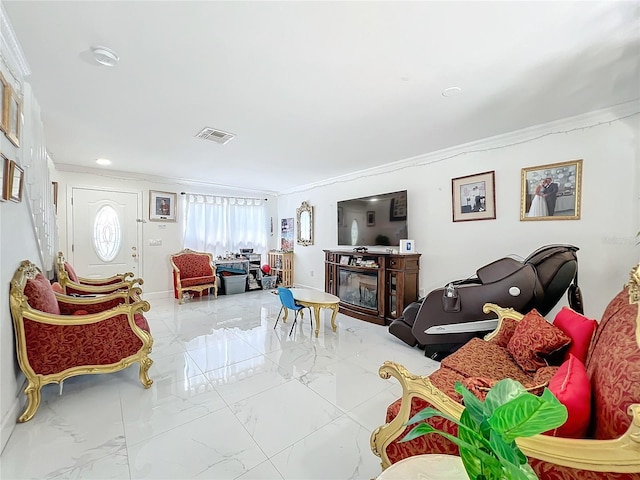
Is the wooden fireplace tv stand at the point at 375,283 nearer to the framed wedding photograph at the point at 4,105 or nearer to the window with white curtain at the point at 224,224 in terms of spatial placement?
the window with white curtain at the point at 224,224

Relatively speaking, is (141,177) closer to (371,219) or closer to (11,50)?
(11,50)

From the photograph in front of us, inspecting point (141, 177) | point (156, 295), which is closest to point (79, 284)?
point (156, 295)

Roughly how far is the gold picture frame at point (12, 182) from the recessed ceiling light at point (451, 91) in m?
3.11

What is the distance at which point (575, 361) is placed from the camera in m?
1.21

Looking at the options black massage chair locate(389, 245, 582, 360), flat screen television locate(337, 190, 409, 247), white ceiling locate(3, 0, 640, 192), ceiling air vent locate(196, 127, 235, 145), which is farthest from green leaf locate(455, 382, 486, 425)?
flat screen television locate(337, 190, 409, 247)

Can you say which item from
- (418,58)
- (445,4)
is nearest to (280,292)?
(418,58)

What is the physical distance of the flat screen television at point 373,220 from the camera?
416 centimetres

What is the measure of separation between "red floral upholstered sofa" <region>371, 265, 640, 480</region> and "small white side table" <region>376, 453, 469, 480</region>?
0.49 ft

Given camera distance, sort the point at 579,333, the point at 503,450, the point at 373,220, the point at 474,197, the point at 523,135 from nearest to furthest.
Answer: the point at 503,450, the point at 579,333, the point at 523,135, the point at 474,197, the point at 373,220

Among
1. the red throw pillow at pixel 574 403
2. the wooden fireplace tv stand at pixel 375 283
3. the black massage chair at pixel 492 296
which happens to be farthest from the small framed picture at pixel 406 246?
the red throw pillow at pixel 574 403

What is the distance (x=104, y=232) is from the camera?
5.01 m

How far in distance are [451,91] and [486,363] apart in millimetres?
2091

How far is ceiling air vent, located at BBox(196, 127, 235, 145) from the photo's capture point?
307 centimetres

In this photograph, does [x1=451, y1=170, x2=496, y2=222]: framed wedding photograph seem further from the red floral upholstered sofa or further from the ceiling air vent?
the ceiling air vent
